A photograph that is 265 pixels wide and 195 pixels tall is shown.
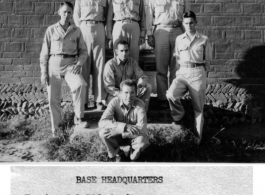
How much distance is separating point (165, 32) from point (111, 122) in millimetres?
1982

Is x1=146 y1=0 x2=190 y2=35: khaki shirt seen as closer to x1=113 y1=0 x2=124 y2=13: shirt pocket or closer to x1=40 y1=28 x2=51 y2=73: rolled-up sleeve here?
x1=113 y1=0 x2=124 y2=13: shirt pocket

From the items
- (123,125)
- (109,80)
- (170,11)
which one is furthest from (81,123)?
(170,11)

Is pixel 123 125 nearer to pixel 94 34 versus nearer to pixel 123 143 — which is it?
pixel 123 143

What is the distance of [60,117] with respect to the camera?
591 centimetres

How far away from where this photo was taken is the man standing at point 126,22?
19.8 ft

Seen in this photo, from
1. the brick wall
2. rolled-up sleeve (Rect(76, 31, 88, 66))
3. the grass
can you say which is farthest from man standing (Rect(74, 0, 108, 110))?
the brick wall

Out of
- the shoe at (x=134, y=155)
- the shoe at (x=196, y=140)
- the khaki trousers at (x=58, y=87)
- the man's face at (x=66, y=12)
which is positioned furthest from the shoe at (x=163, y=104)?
the man's face at (x=66, y=12)

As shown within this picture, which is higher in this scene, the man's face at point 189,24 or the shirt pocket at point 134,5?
the shirt pocket at point 134,5

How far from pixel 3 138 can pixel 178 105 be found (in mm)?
2949

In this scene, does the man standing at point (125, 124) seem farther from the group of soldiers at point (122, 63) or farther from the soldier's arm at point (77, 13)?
the soldier's arm at point (77, 13)

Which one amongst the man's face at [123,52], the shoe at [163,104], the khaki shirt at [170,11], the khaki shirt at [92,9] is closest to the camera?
the man's face at [123,52]

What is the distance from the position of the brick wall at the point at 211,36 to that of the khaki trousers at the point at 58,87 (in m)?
2.30

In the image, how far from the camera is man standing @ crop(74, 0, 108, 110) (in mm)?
5996

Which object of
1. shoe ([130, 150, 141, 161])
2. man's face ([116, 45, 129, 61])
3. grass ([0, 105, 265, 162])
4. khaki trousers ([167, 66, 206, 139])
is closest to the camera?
shoe ([130, 150, 141, 161])
